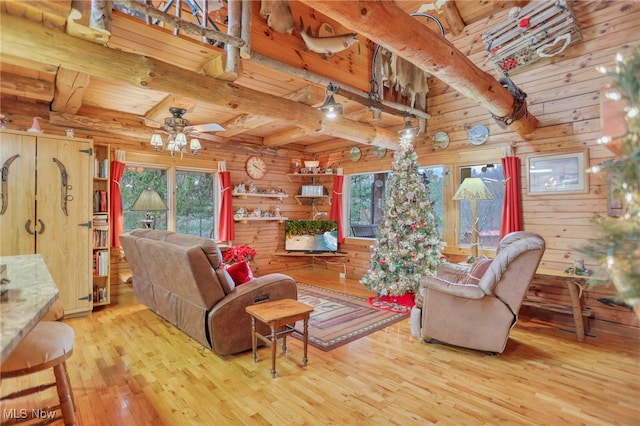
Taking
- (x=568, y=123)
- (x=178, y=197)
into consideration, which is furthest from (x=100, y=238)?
(x=568, y=123)

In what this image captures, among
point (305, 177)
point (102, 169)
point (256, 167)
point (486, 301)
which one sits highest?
point (256, 167)

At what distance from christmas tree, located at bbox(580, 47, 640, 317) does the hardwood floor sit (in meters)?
1.51

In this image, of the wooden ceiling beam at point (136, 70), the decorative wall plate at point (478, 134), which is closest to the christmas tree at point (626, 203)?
the wooden ceiling beam at point (136, 70)

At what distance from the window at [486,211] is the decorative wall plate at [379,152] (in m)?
1.42

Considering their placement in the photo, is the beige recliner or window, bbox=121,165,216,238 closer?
the beige recliner

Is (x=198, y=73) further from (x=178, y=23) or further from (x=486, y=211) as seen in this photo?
(x=486, y=211)

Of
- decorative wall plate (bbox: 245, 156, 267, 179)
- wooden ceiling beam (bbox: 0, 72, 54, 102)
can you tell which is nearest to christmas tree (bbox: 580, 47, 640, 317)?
wooden ceiling beam (bbox: 0, 72, 54, 102)

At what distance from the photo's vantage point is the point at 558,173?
3938 mm

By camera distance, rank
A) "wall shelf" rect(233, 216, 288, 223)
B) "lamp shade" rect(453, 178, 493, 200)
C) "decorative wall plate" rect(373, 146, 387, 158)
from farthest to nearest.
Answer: "wall shelf" rect(233, 216, 288, 223) < "decorative wall plate" rect(373, 146, 387, 158) < "lamp shade" rect(453, 178, 493, 200)

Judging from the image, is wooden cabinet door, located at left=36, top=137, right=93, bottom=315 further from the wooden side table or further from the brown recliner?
the wooden side table

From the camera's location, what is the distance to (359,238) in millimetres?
6215

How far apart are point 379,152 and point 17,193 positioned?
16.6 ft

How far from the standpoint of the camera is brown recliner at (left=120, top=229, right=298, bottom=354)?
2683 mm

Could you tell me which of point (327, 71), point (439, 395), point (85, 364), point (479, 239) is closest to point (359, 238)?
point (479, 239)
